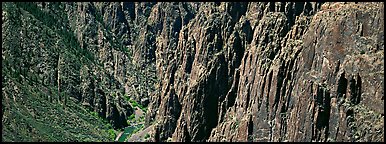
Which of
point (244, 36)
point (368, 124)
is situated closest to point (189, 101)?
point (244, 36)

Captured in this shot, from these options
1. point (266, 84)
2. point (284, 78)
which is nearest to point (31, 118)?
point (266, 84)

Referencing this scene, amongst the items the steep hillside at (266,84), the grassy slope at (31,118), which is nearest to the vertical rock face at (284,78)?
the steep hillside at (266,84)

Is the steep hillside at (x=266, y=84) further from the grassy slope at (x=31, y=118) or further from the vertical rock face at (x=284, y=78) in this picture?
the grassy slope at (x=31, y=118)

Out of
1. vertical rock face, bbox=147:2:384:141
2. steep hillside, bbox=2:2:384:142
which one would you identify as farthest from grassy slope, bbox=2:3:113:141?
vertical rock face, bbox=147:2:384:141

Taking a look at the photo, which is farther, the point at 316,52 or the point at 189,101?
the point at 189,101

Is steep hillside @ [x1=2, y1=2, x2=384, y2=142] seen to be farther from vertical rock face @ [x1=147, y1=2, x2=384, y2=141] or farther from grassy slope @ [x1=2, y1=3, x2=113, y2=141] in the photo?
grassy slope @ [x1=2, y1=3, x2=113, y2=141]

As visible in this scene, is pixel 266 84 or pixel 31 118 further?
pixel 31 118

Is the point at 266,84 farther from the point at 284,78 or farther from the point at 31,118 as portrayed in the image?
the point at 31,118

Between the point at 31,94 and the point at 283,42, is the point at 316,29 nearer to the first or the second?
the point at 283,42

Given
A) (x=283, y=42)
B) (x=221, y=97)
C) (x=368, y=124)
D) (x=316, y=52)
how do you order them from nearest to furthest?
1. (x=368, y=124)
2. (x=316, y=52)
3. (x=283, y=42)
4. (x=221, y=97)
